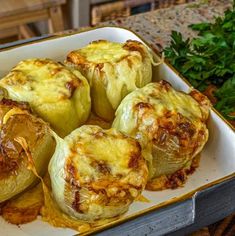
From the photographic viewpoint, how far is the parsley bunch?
3.52 feet

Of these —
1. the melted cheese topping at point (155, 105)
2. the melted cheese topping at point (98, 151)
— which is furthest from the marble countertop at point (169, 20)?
the melted cheese topping at point (98, 151)

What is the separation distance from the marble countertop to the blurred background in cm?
38

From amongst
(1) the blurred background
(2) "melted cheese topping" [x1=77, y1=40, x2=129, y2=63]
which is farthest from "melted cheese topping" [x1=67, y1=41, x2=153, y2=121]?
(1) the blurred background

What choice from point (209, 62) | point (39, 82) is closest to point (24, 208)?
point (39, 82)

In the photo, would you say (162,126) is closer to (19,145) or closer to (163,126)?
(163,126)

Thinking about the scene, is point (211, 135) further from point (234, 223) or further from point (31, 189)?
point (31, 189)

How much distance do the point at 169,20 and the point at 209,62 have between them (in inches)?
13.8

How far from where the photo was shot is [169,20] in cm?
144

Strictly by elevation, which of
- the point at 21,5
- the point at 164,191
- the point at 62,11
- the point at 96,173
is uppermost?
the point at 96,173

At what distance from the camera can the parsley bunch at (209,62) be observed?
3.52 ft

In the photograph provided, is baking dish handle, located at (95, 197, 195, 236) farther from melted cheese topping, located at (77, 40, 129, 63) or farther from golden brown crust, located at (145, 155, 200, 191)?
melted cheese topping, located at (77, 40, 129, 63)

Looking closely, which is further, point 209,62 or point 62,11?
point 62,11

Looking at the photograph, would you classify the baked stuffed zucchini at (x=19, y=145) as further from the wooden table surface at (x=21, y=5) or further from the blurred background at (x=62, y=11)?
the wooden table surface at (x=21, y=5)

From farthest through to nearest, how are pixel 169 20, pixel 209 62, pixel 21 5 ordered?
pixel 21 5
pixel 169 20
pixel 209 62
